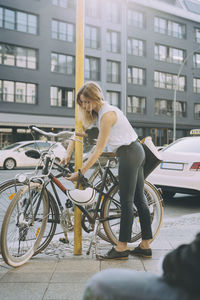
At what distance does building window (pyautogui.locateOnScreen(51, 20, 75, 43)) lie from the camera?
35.4 m

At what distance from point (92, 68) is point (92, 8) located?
240 inches

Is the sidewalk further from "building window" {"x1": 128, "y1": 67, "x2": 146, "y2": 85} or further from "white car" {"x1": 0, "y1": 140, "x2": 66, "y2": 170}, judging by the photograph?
"building window" {"x1": 128, "y1": 67, "x2": 146, "y2": 85}

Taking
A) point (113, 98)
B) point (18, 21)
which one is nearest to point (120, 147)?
point (18, 21)

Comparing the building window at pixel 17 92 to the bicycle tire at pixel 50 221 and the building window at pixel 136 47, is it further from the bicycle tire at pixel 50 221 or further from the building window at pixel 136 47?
the bicycle tire at pixel 50 221

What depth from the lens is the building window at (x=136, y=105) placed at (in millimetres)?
41853

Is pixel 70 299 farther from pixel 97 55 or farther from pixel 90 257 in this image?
pixel 97 55

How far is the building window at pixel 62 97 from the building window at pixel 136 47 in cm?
961

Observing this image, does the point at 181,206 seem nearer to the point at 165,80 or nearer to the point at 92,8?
the point at 92,8

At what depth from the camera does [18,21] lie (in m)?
33.1

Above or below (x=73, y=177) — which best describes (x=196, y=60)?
above

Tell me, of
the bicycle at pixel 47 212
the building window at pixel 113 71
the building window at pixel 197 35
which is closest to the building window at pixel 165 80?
the building window at pixel 113 71

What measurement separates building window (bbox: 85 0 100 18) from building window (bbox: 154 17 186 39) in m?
8.59

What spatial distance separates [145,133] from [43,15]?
57.2 feet

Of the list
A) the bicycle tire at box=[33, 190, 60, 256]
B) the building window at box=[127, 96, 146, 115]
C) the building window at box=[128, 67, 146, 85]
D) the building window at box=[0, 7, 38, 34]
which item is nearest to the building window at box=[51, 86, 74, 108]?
the building window at box=[0, 7, 38, 34]
